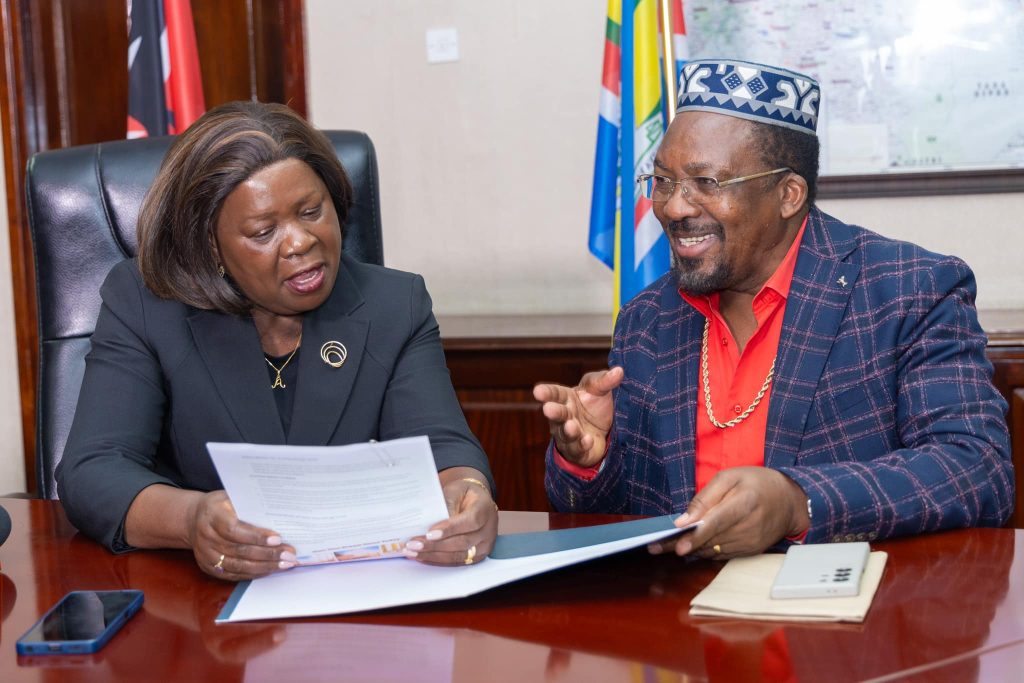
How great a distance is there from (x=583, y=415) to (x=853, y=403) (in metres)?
0.42

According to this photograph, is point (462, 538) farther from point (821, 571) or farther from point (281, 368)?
point (281, 368)

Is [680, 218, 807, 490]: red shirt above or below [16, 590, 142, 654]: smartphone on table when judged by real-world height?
above

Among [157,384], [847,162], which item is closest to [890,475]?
[157,384]

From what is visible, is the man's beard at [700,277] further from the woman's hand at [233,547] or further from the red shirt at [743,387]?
the woman's hand at [233,547]

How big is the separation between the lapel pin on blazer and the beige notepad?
788 millimetres

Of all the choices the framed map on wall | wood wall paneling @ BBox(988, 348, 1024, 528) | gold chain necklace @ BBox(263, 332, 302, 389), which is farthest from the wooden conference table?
the framed map on wall

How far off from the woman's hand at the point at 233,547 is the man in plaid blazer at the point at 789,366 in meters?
0.40

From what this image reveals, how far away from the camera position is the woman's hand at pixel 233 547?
4.21 ft

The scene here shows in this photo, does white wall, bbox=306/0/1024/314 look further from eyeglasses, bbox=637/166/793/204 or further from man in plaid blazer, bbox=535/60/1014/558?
eyeglasses, bbox=637/166/793/204

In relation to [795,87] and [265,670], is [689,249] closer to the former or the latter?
[795,87]

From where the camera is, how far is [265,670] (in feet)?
3.43

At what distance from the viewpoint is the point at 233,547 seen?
1297mm

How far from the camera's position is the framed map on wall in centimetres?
337

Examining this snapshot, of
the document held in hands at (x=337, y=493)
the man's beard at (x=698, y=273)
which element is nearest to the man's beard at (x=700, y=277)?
the man's beard at (x=698, y=273)
